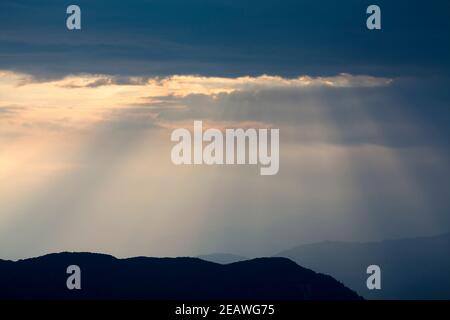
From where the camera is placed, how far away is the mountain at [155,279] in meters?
82.8

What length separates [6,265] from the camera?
87.3 metres

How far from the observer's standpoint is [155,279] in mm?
87062

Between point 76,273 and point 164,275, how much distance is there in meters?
38.6

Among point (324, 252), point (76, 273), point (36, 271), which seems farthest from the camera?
point (324, 252)

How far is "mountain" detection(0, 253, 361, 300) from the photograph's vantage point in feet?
271

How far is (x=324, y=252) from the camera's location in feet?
397
